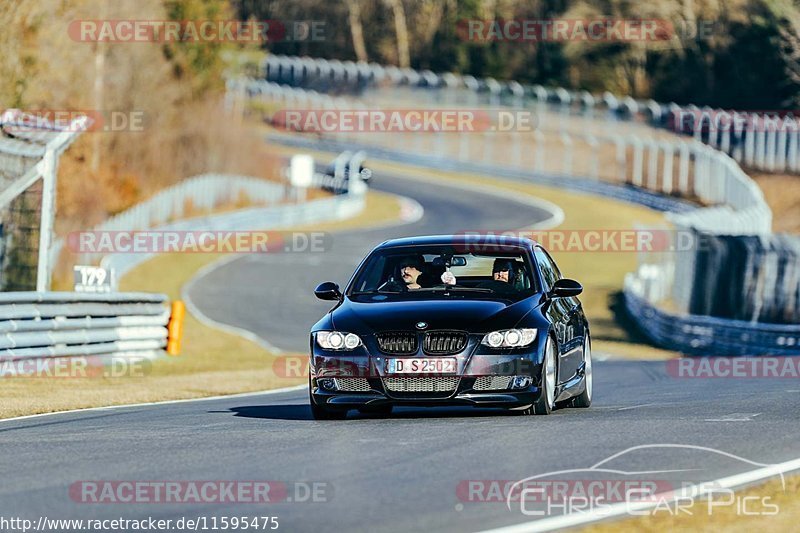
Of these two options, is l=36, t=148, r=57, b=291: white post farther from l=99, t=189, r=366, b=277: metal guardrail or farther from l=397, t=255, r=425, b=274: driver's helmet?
l=99, t=189, r=366, b=277: metal guardrail

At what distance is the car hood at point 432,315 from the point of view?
1156 cm

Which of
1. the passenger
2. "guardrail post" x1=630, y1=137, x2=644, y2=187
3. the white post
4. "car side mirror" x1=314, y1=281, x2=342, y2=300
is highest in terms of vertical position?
the passenger

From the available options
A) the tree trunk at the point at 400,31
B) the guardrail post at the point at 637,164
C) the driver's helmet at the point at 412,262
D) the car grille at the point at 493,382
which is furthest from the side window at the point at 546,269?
the tree trunk at the point at 400,31

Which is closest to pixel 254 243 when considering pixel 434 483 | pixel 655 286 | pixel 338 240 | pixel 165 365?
pixel 338 240

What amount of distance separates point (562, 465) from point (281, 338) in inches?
871

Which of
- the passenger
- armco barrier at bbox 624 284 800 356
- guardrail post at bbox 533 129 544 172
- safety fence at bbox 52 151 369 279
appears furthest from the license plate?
guardrail post at bbox 533 129 544 172

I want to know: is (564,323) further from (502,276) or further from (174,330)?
(174,330)

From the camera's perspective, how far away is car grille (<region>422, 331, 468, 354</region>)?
1148cm

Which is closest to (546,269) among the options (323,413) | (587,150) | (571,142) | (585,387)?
(585,387)

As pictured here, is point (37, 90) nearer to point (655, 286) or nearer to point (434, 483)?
point (655, 286)

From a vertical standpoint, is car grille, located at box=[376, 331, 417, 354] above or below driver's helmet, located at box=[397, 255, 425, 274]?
below

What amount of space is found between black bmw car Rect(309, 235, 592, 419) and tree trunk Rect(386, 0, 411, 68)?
90248 mm

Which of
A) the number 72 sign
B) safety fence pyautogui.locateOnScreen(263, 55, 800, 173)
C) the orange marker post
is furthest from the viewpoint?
safety fence pyautogui.locateOnScreen(263, 55, 800, 173)

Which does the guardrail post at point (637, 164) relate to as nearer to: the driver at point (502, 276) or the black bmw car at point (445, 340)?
the driver at point (502, 276)
